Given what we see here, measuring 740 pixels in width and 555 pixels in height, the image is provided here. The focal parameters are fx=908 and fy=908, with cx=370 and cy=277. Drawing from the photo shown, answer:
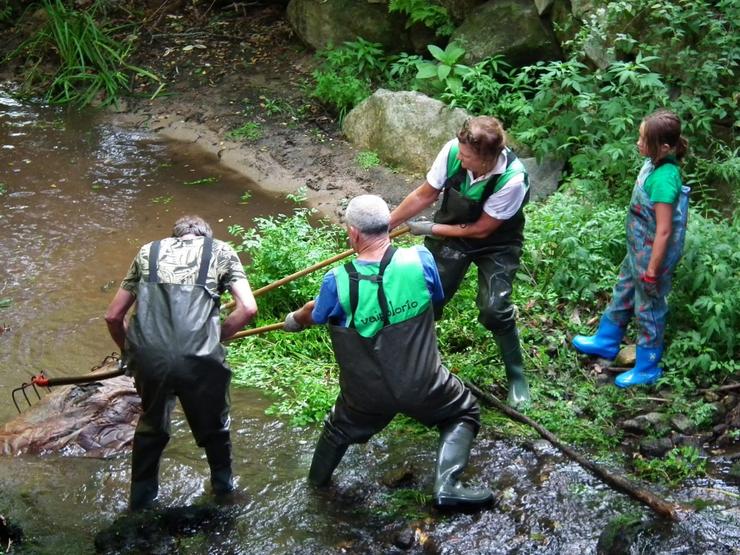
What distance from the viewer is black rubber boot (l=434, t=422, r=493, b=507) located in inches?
187

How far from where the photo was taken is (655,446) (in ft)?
18.0

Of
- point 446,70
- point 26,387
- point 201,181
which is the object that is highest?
point 446,70

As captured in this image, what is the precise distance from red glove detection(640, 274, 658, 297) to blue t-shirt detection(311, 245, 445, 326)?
5.65 ft

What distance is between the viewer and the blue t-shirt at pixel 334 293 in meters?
4.55

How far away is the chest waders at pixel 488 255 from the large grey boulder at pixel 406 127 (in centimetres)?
395

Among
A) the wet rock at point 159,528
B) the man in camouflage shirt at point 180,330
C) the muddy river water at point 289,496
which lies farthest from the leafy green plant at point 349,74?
the wet rock at point 159,528

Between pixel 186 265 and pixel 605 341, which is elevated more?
pixel 186 265

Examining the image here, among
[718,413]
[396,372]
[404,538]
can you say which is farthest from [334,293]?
[718,413]

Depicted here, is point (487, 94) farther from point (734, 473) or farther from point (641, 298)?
point (734, 473)

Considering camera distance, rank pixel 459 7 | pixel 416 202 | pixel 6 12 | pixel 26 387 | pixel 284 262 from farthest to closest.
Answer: pixel 6 12, pixel 459 7, pixel 284 262, pixel 26 387, pixel 416 202

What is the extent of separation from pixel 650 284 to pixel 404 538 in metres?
2.32

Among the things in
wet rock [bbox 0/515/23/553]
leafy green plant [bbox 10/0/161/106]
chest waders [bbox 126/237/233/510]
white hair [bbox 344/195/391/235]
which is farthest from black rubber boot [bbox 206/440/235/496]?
leafy green plant [bbox 10/0/161/106]

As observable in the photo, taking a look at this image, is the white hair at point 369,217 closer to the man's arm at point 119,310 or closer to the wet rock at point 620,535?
the man's arm at point 119,310

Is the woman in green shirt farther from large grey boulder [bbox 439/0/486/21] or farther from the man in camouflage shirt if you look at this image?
large grey boulder [bbox 439/0/486/21]
